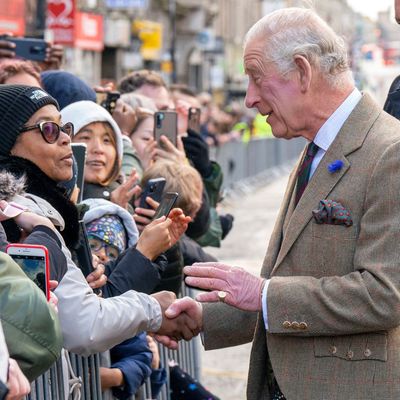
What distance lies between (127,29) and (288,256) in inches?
1263

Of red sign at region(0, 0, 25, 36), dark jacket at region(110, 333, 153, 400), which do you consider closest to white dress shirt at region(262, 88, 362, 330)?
dark jacket at region(110, 333, 153, 400)

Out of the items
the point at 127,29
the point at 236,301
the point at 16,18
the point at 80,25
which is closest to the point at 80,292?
the point at 236,301

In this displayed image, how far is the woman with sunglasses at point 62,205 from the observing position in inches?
142

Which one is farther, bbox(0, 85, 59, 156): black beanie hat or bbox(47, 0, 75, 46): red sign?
bbox(47, 0, 75, 46): red sign

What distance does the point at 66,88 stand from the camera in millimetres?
5977

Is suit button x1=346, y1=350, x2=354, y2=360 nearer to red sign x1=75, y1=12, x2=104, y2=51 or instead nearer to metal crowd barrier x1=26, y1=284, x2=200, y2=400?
metal crowd barrier x1=26, y1=284, x2=200, y2=400

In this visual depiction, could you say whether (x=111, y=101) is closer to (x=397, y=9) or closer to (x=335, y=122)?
(x=397, y=9)

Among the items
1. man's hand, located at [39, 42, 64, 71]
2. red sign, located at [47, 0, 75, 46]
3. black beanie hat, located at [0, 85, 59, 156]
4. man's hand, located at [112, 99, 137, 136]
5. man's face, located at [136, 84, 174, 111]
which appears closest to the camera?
black beanie hat, located at [0, 85, 59, 156]

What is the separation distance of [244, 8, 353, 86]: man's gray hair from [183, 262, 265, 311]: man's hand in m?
0.70

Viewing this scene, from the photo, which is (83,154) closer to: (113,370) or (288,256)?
(113,370)

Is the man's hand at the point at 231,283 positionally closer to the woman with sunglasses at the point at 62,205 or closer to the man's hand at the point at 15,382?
the woman with sunglasses at the point at 62,205

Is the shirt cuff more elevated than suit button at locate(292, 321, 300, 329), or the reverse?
the shirt cuff

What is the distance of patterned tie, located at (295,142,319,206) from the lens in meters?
3.88

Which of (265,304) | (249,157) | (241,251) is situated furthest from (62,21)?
(265,304)
